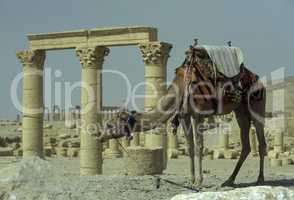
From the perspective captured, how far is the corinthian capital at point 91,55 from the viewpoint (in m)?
21.0

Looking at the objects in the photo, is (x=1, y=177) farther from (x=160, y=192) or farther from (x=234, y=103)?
(x=234, y=103)

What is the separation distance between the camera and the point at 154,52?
776 inches

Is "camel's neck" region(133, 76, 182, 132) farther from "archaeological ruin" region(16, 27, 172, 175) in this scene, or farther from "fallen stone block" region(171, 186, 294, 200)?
"archaeological ruin" region(16, 27, 172, 175)

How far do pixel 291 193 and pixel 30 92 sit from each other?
18672mm

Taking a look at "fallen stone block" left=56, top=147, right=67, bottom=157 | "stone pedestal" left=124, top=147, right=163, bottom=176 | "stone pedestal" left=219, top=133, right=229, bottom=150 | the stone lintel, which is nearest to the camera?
"stone pedestal" left=124, top=147, right=163, bottom=176

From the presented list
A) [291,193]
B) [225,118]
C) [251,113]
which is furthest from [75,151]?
[291,193]

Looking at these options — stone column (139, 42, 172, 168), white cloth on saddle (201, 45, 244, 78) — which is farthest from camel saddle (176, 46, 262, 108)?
stone column (139, 42, 172, 168)

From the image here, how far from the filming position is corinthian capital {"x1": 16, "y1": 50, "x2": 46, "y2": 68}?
2253 cm

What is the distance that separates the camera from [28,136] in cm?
2277

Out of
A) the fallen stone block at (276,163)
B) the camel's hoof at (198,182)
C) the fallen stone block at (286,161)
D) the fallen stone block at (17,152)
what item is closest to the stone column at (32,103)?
the fallen stone block at (276,163)

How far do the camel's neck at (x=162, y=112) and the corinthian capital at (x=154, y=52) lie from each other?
9.31 meters

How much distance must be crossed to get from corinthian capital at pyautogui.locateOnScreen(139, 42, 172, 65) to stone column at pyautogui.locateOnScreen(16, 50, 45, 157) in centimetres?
465

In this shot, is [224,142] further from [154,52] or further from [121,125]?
[121,125]

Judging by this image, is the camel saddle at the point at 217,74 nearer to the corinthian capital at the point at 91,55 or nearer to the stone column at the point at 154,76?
the stone column at the point at 154,76
